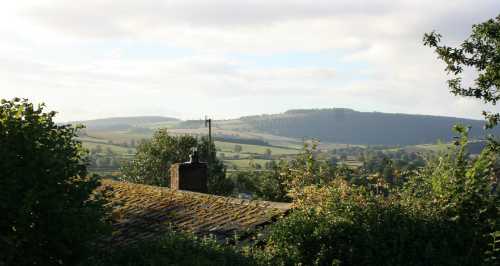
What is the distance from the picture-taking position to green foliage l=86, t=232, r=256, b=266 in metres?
9.95

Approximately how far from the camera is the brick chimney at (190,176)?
1977 centimetres

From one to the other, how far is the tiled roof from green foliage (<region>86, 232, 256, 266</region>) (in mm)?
2251

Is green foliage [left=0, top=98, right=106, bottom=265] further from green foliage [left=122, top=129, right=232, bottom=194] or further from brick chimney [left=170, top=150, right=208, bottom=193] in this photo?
green foliage [left=122, top=129, right=232, bottom=194]

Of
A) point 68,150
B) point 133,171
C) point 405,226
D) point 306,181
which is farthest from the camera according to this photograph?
point 133,171

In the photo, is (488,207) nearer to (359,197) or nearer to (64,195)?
(359,197)

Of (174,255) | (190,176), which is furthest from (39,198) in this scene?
(190,176)

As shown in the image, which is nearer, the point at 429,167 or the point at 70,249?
the point at 70,249

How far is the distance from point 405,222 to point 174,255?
5.88 m

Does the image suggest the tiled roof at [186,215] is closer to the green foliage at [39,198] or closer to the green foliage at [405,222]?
the green foliage at [405,222]

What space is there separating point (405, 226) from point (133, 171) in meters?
47.0

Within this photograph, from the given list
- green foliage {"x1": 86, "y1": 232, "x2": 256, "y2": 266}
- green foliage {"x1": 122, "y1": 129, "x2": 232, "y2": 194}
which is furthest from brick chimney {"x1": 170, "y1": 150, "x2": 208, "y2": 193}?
green foliage {"x1": 122, "y1": 129, "x2": 232, "y2": 194}

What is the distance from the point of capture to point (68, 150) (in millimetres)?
10367

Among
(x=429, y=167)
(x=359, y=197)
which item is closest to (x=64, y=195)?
(x=359, y=197)

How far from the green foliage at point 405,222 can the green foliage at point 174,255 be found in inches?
59.1
